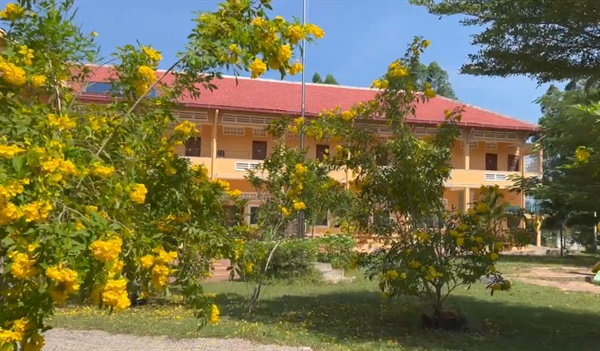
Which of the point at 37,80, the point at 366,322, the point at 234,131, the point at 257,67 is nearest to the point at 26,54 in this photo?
the point at 37,80

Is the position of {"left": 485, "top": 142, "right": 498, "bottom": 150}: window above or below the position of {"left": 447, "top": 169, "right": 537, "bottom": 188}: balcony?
above

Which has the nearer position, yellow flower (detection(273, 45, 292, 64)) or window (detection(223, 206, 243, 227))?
yellow flower (detection(273, 45, 292, 64))

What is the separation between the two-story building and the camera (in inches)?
911

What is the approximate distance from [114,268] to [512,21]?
19.4 ft

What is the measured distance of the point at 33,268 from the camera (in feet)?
6.75

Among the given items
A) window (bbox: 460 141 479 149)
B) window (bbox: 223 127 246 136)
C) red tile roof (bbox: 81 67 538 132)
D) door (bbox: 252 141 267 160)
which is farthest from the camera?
window (bbox: 460 141 479 149)

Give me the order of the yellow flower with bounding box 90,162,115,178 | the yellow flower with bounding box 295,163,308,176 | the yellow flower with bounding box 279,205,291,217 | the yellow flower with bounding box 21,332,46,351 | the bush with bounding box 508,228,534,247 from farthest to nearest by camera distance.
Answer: the yellow flower with bounding box 279,205,291,217
the yellow flower with bounding box 295,163,308,176
the bush with bounding box 508,228,534,247
the yellow flower with bounding box 90,162,115,178
the yellow flower with bounding box 21,332,46,351

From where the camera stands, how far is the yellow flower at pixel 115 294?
7.06 ft

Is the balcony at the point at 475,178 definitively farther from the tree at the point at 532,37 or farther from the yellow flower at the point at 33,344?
the yellow flower at the point at 33,344

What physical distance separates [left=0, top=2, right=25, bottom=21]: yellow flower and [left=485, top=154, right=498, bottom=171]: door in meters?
27.2

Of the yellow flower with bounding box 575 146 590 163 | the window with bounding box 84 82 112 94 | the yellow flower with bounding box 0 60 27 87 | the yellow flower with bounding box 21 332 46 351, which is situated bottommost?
the yellow flower with bounding box 21 332 46 351

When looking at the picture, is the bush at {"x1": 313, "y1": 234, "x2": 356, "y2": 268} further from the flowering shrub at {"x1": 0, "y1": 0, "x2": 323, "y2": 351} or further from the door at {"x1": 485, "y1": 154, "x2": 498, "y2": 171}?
the door at {"x1": 485, "y1": 154, "x2": 498, "y2": 171}

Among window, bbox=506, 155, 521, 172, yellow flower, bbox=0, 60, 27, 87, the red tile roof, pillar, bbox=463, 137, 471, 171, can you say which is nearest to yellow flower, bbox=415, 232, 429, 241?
yellow flower, bbox=0, 60, 27, 87

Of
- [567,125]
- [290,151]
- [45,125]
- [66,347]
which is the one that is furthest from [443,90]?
[45,125]
